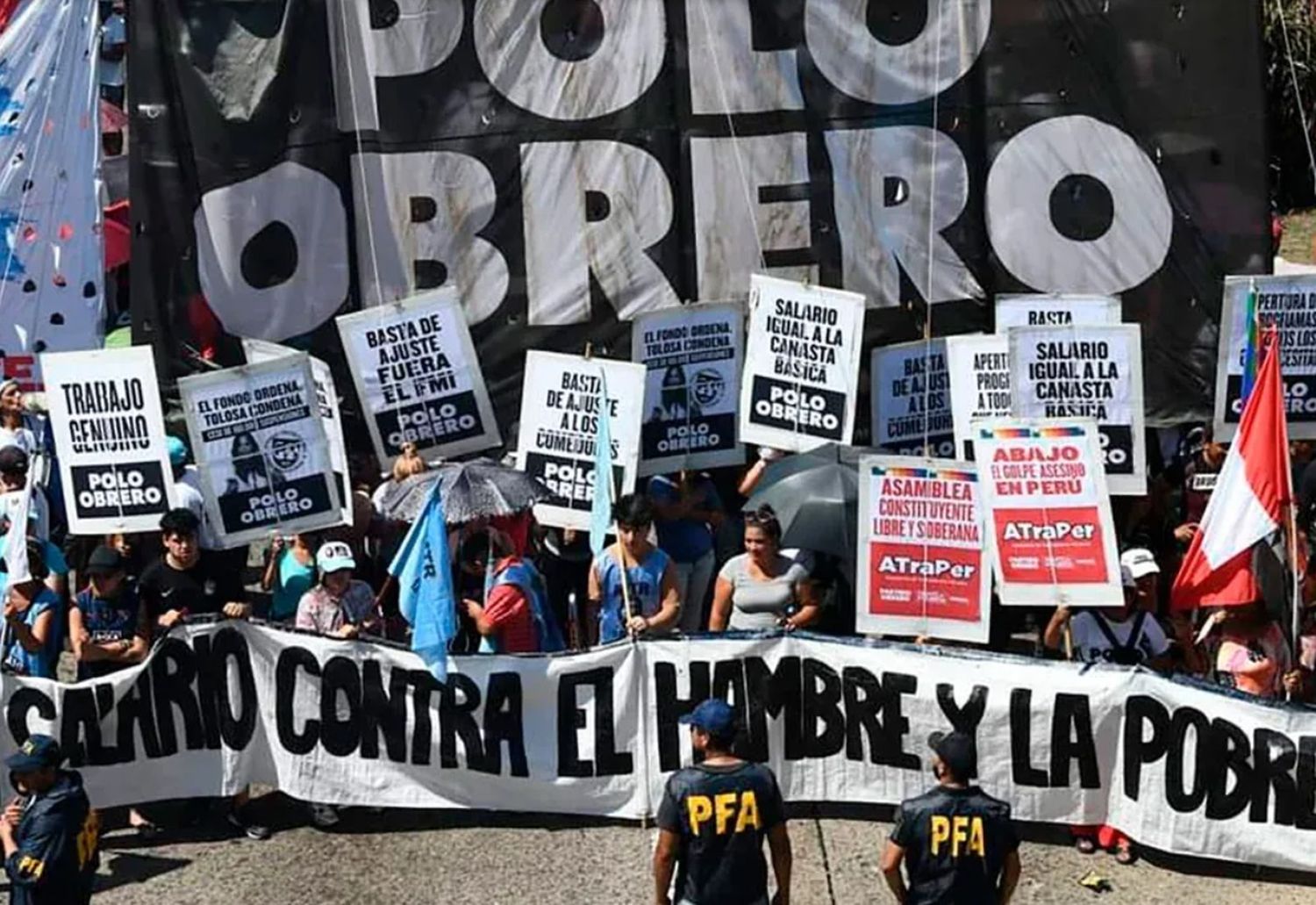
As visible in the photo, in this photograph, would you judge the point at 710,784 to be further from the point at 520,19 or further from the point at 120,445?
the point at 520,19

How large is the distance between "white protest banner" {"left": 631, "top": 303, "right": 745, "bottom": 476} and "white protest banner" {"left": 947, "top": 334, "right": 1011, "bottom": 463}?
4.31ft

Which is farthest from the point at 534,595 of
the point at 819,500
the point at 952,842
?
the point at 952,842

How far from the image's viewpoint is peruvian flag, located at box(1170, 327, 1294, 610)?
10.2m

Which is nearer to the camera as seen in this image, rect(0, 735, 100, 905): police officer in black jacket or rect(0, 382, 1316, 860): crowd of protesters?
rect(0, 735, 100, 905): police officer in black jacket

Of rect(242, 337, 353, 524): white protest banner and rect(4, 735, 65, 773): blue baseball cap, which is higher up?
rect(242, 337, 353, 524): white protest banner

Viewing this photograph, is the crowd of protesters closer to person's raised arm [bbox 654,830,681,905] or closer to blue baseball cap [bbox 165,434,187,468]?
blue baseball cap [bbox 165,434,187,468]

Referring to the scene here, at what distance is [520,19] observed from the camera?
1320 cm

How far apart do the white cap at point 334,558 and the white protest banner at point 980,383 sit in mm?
3360

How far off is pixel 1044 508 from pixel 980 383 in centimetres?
157

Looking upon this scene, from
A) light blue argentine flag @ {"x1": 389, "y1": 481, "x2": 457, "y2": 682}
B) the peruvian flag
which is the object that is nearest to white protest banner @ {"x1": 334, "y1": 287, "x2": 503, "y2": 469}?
light blue argentine flag @ {"x1": 389, "y1": 481, "x2": 457, "y2": 682}

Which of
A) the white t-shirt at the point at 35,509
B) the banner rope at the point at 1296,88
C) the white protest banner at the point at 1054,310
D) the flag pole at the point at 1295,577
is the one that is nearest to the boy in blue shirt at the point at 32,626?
the white t-shirt at the point at 35,509

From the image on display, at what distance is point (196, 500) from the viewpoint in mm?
11656

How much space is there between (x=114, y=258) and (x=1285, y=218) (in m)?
16.7

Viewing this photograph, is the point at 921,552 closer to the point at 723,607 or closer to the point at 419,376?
the point at 723,607
